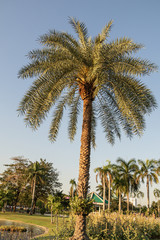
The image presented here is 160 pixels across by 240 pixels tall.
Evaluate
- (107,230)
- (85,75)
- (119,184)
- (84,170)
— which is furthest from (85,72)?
(119,184)

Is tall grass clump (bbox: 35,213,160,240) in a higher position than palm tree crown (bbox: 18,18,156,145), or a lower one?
lower

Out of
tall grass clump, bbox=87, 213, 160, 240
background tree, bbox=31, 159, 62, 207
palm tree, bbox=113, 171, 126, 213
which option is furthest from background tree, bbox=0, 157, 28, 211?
tall grass clump, bbox=87, 213, 160, 240

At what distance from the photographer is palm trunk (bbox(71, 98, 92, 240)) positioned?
31.9ft

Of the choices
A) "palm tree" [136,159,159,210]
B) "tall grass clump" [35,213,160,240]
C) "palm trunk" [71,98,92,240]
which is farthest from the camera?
"palm tree" [136,159,159,210]

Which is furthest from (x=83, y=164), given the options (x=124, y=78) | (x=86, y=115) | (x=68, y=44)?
(x=68, y=44)

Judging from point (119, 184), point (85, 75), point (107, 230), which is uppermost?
point (85, 75)

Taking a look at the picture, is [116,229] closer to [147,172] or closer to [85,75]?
[85,75]

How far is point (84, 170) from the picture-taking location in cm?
1075

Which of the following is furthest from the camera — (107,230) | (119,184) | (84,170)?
(119,184)

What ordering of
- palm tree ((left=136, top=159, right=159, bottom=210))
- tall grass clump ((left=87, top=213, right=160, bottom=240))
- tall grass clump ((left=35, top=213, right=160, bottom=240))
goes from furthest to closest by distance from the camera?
palm tree ((left=136, top=159, right=159, bottom=210)) → tall grass clump ((left=87, top=213, right=160, bottom=240)) → tall grass clump ((left=35, top=213, right=160, bottom=240))

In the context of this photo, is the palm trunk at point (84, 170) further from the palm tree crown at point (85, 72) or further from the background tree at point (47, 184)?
the background tree at point (47, 184)

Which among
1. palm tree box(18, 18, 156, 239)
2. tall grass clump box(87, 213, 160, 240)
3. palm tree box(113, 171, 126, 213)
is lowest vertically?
tall grass clump box(87, 213, 160, 240)

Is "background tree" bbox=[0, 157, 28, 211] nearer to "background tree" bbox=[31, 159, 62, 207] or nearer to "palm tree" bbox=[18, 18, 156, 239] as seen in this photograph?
"background tree" bbox=[31, 159, 62, 207]

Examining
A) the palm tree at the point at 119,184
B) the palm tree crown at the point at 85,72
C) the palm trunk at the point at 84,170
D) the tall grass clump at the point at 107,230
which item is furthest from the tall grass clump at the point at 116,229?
the palm tree at the point at 119,184
